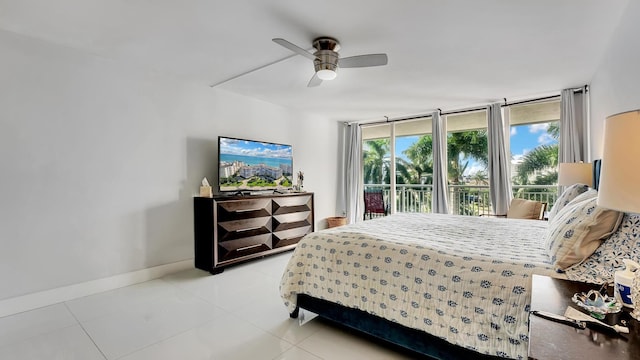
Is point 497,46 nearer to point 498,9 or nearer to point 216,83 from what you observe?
point 498,9

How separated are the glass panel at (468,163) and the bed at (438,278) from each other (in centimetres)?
243

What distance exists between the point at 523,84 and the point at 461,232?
2.54m

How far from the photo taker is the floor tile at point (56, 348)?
1912 mm

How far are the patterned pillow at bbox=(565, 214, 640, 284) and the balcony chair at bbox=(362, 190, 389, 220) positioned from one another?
447 centimetres

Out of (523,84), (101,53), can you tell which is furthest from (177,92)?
(523,84)

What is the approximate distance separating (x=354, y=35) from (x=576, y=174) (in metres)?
3.03

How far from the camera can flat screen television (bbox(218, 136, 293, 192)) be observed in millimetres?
3900

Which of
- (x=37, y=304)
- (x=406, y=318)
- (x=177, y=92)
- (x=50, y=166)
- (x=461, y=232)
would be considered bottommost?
(x=37, y=304)

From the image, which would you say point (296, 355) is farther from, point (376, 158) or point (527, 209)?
point (376, 158)

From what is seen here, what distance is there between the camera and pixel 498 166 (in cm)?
453

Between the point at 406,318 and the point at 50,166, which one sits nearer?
the point at 406,318

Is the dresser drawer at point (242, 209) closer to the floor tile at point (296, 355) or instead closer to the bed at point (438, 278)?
the bed at point (438, 278)

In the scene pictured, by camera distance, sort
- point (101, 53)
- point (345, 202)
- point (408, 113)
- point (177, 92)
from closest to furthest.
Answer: point (101, 53)
point (177, 92)
point (408, 113)
point (345, 202)

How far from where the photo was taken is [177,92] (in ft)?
12.1
